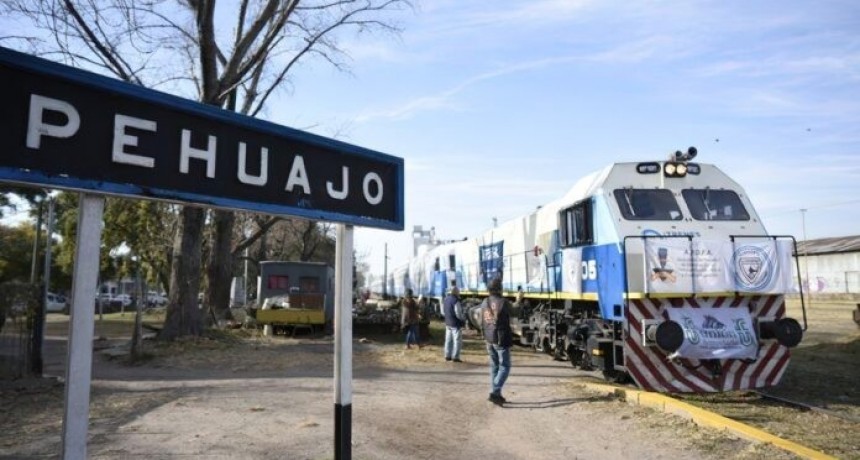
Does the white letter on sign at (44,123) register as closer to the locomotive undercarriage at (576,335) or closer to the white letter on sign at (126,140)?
the white letter on sign at (126,140)

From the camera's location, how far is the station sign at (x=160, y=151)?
3.13 m

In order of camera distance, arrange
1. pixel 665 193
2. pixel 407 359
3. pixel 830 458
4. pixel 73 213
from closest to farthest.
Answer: pixel 830 458, pixel 665 193, pixel 407 359, pixel 73 213

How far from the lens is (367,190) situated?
5.05m

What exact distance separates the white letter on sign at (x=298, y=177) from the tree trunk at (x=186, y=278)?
1505cm

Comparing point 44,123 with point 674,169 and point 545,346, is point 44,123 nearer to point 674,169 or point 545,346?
point 674,169

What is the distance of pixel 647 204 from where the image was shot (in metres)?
10.9

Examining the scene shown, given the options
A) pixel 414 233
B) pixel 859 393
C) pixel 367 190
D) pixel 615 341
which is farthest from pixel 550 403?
pixel 414 233

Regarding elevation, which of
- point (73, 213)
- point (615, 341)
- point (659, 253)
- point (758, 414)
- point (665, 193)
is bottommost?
point (758, 414)

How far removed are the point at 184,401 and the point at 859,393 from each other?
34.7 ft

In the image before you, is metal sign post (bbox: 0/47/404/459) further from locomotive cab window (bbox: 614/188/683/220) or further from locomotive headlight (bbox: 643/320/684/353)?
locomotive cab window (bbox: 614/188/683/220)

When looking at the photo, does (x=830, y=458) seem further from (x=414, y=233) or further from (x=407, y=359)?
(x=414, y=233)

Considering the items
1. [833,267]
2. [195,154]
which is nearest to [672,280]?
[195,154]

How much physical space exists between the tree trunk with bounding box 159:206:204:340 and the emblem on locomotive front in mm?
14282

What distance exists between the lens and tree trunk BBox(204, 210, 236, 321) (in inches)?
982
